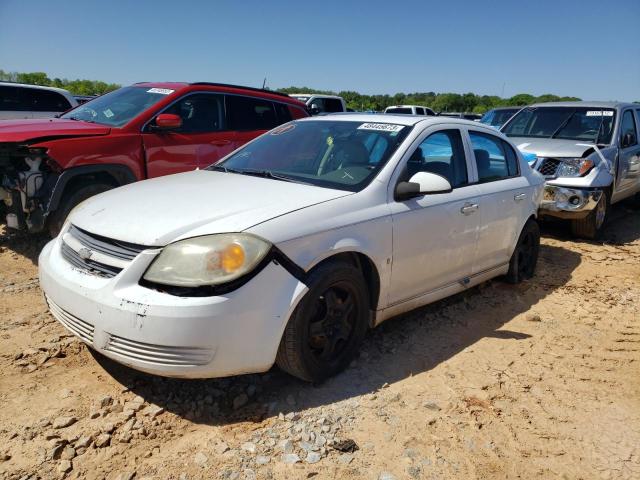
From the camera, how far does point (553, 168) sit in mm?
7023

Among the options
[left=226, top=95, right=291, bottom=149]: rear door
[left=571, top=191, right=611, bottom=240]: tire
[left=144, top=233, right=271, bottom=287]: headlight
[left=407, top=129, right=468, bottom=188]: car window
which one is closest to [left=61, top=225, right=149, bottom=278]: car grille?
[left=144, top=233, right=271, bottom=287]: headlight

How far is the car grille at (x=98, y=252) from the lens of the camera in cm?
267

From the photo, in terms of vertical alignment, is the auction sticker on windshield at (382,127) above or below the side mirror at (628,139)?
above

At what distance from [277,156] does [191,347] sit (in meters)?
1.85

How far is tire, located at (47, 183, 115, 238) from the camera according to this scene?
4875 millimetres

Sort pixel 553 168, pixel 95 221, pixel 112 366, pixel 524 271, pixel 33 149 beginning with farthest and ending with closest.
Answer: pixel 553 168 → pixel 524 271 → pixel 33 149 → pixel 112 366 → pixel 95 221

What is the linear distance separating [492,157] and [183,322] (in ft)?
10.6

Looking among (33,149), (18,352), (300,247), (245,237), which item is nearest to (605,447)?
(300,247)

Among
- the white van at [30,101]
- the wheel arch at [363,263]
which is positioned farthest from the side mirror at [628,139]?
the white van at [30,101]

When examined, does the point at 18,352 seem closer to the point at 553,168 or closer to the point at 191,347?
the point at 191,347

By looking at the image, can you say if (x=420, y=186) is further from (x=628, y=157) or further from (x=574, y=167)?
(x=628, y=157)

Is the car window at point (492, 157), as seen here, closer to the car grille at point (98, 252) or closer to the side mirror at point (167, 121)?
the car grille at point (98, 252)

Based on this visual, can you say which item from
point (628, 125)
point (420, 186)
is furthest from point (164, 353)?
point (628, 125)

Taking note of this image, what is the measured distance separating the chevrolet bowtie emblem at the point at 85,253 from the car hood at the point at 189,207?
4.3 inches
